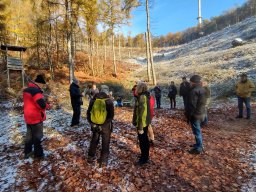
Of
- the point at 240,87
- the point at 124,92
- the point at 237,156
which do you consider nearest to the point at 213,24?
the point at 124,92

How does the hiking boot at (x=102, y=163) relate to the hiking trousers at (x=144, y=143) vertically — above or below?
below

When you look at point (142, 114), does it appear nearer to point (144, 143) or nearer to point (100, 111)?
point (144, 143)

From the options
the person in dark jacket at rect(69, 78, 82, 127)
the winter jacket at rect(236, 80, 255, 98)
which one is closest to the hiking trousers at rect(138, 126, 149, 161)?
the person in dark jacket at rect(69, 78, 82, 127)

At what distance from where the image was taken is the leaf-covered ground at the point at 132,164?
17.6 ft

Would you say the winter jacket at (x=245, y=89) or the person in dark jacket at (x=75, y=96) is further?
the winter jacket at (x=245, y=89)

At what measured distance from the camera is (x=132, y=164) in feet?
20.7

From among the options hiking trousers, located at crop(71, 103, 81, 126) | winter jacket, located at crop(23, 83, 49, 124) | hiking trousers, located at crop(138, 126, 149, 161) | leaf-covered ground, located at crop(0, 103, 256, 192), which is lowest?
leaf-covered ground, located at crop(0, 103, 256, 192)

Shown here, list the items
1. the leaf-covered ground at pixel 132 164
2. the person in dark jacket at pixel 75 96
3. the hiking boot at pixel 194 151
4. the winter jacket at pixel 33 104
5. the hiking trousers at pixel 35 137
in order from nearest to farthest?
the leaf-covered ground at pixel 132 164 → the winter jacket at pixel 33 104 → the hiking trousers at pixel 35 137 → the hiking boot at pixel 194 151 → the person in dark jacket at pixel 75 96

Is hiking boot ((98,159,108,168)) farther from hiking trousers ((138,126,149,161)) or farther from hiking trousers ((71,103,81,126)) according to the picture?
hiking trousers ((71,103,81,126))

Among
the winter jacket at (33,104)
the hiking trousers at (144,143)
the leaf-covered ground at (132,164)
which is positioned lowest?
the leaf-covered ground at (132,164)

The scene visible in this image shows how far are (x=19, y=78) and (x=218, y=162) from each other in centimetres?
2255

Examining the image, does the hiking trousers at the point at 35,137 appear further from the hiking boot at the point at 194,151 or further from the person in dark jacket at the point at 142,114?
the hiking boot at the point at 194,151

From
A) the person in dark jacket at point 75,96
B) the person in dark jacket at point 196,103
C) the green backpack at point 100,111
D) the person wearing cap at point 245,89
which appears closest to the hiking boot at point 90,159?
the green backpack at point 100,111

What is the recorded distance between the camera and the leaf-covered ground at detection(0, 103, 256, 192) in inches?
212
